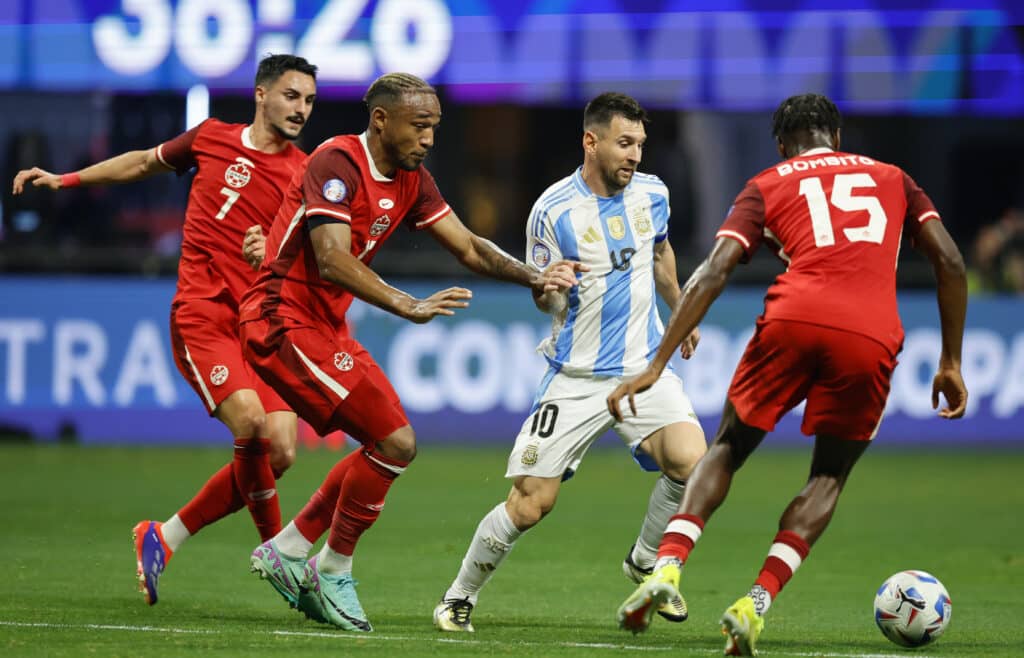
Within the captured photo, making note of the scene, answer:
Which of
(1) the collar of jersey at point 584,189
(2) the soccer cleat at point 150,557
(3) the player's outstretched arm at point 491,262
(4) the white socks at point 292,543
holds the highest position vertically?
(1) the collar of jersey at point 584,189

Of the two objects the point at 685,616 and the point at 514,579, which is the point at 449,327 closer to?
the point at 514,579

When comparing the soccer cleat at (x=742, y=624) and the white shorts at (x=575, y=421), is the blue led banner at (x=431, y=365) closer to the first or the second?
the white shorts at (x=575, y=421)

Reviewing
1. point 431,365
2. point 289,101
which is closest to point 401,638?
point 289,101

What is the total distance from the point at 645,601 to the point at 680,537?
444 mm

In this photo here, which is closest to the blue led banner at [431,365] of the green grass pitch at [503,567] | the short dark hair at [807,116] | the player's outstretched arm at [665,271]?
the green grass pitch at [503,567]

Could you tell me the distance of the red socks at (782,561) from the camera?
19.8 ft

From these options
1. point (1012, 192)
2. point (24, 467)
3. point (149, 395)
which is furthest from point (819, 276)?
point (1012, 192)

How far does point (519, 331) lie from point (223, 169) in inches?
315

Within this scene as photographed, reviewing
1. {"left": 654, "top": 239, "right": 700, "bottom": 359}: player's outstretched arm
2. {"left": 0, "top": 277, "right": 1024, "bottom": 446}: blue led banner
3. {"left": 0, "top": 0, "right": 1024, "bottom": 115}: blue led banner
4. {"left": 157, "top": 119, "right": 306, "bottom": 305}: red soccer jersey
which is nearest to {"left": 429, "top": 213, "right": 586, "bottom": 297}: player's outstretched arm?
{"left": 654, "top": 239, "right": 700, "bottom": 359}: player's outstretched arm

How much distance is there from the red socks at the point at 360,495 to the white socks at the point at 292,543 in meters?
0.26

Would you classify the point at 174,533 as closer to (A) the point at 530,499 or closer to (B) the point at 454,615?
(B) the point at 454,615

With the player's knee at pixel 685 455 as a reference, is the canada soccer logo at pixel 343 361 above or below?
→ above

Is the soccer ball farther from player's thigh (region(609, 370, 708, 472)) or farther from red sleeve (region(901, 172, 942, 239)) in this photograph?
red sleeve (region(901, 172, 942, 239))

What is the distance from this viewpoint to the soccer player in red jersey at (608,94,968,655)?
611cm
